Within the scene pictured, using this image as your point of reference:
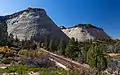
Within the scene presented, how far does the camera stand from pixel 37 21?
113312mm

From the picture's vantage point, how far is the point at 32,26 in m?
106

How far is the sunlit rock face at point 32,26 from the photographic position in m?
98.1

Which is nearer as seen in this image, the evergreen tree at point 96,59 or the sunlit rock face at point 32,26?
the evergreen tree at point 96,59

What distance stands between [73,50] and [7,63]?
20745 mm

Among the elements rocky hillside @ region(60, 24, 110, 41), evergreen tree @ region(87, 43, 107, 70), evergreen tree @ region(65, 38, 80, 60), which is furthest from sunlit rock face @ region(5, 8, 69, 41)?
evergreen tree @ region(87, 43, 107, 70)

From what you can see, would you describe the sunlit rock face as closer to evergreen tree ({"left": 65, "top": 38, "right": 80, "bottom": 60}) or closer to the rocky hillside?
the rocky hillside

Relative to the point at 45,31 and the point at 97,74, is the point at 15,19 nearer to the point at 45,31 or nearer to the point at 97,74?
the point at 45,31

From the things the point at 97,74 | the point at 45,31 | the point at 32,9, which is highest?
the point at 32,9

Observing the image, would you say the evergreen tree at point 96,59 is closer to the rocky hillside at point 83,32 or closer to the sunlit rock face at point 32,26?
the sunlit rock face at point 32,26

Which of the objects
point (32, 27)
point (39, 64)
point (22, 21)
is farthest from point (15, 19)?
point (39, 64)

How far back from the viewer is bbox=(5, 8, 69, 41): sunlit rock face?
98137 mm

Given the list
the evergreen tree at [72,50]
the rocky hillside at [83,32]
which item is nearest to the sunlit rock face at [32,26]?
the rocky hillside at [83,32]

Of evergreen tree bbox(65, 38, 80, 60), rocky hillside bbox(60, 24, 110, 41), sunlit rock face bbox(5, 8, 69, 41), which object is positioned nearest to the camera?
evergreen tree bbox(65, 38, 80, 60)

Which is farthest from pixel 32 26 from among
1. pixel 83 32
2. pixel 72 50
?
pixel 72 50
